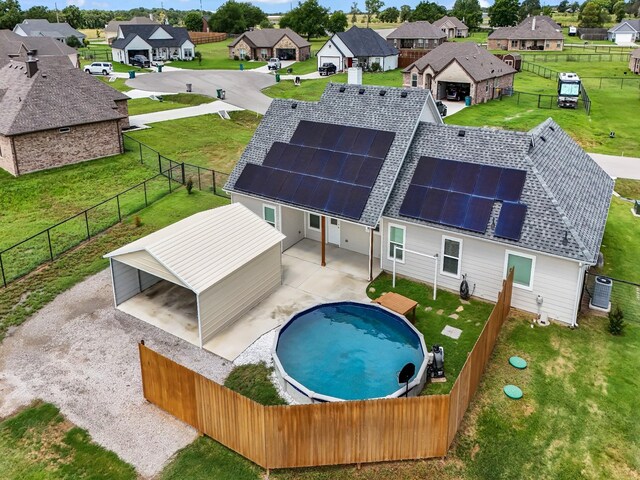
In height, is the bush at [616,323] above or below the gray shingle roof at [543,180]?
below

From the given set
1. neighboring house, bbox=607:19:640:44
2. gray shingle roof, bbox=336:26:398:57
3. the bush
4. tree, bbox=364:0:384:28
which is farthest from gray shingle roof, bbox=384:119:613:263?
tree, bbox=364:0:384:28

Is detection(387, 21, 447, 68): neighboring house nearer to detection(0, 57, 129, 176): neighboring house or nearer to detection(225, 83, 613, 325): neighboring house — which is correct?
detection(0, 57, 129, 176): neighboring house

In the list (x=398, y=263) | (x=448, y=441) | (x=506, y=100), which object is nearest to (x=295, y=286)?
(x=398, y=263)

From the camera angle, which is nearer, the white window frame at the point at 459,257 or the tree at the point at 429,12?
the white window frame at the point at 459,257

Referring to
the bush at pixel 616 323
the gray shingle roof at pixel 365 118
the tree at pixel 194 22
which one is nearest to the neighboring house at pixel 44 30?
the tree at pixel 194 22

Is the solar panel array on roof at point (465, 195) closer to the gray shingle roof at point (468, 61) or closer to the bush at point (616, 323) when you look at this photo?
the bush at point (616, 323)

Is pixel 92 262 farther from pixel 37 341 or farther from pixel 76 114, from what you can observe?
pixel 76 114

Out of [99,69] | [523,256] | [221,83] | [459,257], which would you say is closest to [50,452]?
[459,257]

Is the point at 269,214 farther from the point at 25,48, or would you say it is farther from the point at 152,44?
the point at 152,44
